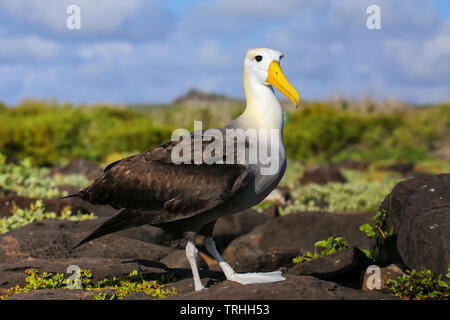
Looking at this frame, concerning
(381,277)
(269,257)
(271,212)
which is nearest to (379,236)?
(381,277)

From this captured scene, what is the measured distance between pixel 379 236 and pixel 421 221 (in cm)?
75

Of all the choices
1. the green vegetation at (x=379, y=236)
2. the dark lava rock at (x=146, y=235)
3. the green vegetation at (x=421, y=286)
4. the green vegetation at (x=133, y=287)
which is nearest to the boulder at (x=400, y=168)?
the dark lava rock at (x=146, y=235)

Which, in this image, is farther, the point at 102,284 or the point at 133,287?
the point at 102,284

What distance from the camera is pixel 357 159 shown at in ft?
78.5

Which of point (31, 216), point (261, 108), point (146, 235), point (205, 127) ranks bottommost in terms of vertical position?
point (146, 235)

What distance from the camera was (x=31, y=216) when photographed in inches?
349

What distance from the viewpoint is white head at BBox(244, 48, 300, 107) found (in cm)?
526

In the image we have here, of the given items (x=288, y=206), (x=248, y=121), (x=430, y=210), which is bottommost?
(x=288, y=206)

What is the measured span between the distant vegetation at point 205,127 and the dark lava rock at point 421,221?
14130 mm

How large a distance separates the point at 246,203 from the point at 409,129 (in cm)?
2463

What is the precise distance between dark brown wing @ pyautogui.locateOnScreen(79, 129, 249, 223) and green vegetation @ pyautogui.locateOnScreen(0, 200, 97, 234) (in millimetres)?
3354

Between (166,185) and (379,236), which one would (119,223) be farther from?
(379,236)
